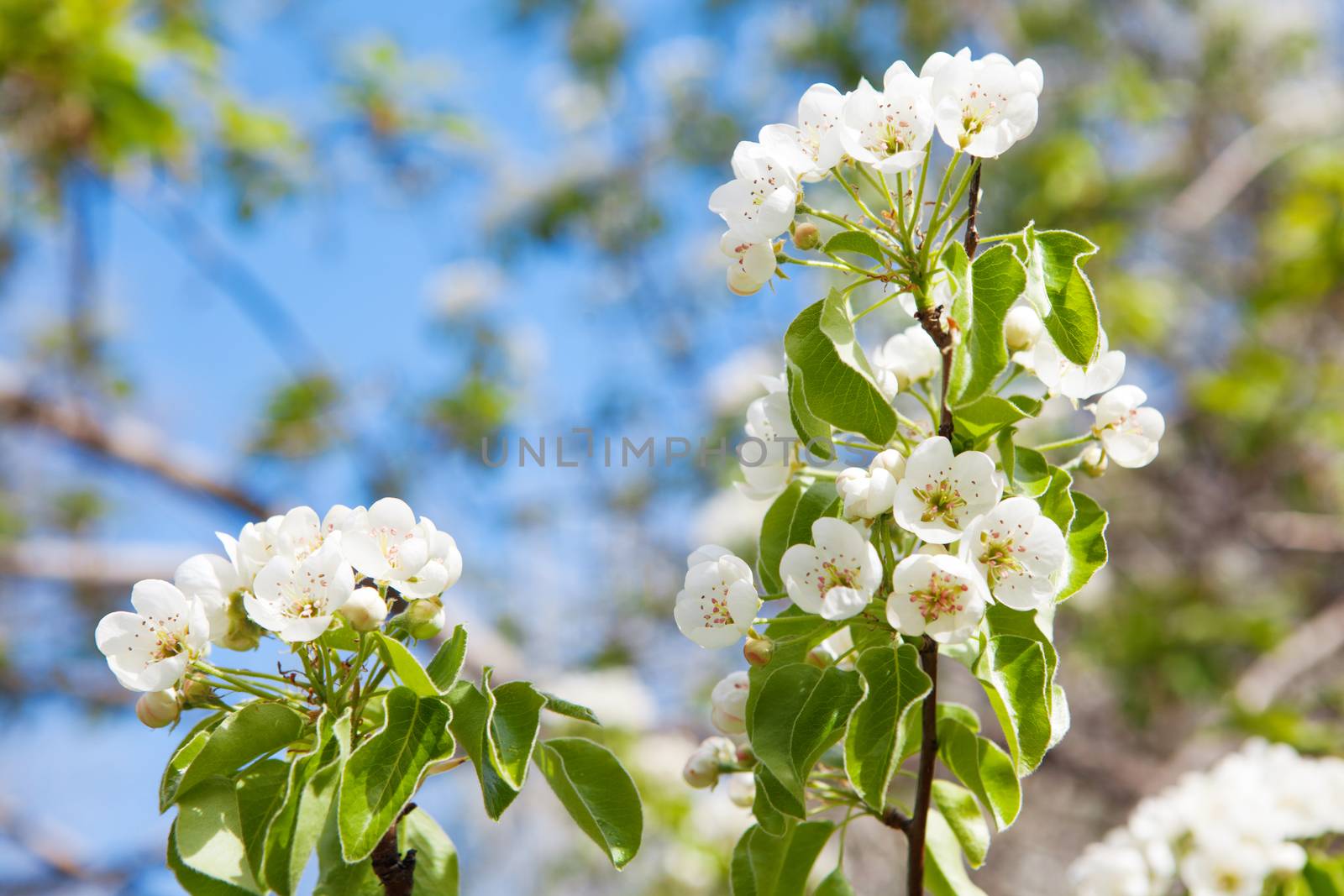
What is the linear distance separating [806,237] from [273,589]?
1.96 feet

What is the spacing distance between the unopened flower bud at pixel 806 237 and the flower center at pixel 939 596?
340 mm

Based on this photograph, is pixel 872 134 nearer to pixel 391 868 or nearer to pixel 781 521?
pixel 781 521

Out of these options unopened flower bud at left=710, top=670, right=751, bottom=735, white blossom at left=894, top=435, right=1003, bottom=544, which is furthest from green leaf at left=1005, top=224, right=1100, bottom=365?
unopened flower bud at left=710, top=670, right=751, bottom=735

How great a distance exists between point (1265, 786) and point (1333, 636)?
298 centimetres

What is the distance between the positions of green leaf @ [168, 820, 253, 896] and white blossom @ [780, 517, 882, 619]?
20.8 inches

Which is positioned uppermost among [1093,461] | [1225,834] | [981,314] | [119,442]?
[119,442]

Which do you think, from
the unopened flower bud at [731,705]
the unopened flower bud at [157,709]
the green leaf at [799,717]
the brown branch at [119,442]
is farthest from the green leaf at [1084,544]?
the brown branch at [119,442]

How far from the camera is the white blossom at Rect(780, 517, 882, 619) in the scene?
3.11ft

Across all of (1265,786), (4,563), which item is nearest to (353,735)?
(1265,786)

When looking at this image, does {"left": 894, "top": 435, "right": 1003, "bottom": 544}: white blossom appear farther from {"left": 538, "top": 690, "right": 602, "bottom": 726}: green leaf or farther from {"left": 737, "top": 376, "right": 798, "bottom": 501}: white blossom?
{"left": 538, "top": 690, "right": 602, "bottom": 726}: green leaf

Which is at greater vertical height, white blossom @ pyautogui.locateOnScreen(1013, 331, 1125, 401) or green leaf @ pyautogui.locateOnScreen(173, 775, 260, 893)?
white blossom @ pyautogui.locateOnScreen(1013, 331, 1125, 401)

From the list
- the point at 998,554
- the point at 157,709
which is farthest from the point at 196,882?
the point at 998,554

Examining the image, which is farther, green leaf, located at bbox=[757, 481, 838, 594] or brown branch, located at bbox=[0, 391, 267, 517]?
brown branch, located at bbox=[0, 391, 267, 517]

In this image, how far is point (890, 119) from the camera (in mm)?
997
